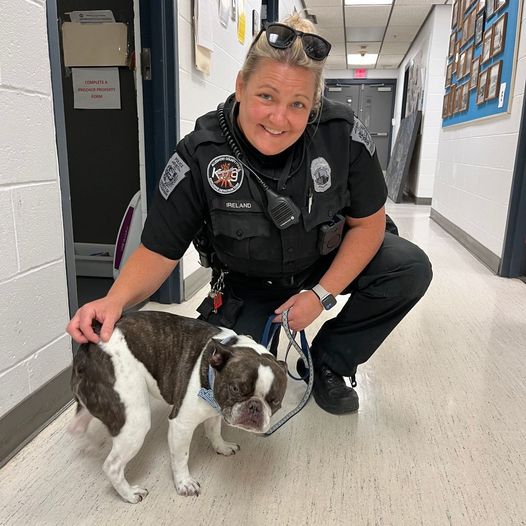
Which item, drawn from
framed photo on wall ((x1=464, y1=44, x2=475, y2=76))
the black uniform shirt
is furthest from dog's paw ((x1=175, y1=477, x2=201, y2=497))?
framed photo on wall ((x1=464, y1=44, x2=475, y2=76))

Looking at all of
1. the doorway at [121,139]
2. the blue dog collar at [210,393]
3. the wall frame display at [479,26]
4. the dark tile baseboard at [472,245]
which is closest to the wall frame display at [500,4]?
the wall frame display at [479,26]

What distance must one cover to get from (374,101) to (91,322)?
12.6 meters

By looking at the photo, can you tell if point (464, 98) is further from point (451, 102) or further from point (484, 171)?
point (484, 171)

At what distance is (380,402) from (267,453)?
1.58ft

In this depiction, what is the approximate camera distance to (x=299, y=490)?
124 centimetres

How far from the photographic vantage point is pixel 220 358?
41.3 inches

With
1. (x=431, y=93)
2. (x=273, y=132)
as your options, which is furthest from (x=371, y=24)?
(x=273, y=132)

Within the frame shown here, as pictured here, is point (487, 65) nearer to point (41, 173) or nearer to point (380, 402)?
point (380, 402)

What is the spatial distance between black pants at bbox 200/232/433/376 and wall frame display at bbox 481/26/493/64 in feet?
9.66

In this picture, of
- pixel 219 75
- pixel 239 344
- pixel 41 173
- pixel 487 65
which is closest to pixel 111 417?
pixel 239 344

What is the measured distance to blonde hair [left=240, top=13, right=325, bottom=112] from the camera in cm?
119

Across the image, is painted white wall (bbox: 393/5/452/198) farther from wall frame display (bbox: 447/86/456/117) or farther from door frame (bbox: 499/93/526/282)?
door frame (bbox: 499/93/526/282)

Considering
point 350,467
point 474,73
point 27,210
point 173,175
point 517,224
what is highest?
point 474,73

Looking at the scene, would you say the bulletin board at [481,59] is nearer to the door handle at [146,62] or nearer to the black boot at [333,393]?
the door handle at [146,62]
